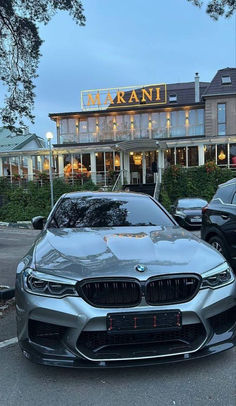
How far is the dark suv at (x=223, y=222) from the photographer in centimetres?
533

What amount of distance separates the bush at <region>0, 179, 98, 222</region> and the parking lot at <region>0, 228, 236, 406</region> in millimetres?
17721

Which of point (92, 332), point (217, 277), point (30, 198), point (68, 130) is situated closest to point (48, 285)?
point (92, 332)

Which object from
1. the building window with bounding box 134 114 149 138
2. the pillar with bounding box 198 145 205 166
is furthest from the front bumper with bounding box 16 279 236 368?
the building window with bounding box 134 114 149 138

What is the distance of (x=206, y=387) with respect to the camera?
256cm

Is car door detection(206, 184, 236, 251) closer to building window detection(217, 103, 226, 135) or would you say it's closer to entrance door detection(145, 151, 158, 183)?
entrance door detection(145, 151, 158, 183)

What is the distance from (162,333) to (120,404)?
564 millimetres

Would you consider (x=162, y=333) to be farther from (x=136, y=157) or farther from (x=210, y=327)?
(x=136, y=157)

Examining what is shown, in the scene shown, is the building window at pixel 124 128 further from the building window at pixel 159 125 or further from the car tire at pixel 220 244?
the car tire at pixel 220 244

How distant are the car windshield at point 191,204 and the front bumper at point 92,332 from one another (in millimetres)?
11804

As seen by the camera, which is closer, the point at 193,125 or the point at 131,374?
the point at 131,374

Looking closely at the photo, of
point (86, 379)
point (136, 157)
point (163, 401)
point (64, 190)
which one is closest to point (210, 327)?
point (163, 401)

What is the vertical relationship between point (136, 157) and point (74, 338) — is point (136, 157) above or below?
above

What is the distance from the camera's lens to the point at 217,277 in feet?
9.32

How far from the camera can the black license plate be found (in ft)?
8.20
